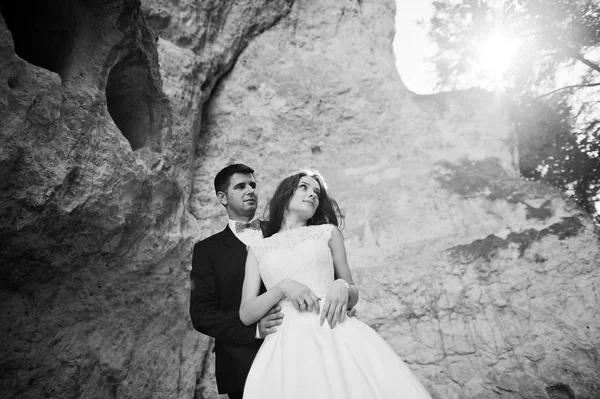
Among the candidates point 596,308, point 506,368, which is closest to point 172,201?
point 506,368

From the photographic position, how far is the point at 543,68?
834cm

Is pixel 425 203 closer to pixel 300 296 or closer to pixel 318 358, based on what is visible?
pixel 300 296

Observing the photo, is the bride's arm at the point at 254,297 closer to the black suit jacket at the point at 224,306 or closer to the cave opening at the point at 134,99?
the black suit jacket at the point at 224,306

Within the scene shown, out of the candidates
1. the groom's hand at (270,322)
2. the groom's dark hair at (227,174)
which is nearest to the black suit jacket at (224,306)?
the groom's hand at (270,322)

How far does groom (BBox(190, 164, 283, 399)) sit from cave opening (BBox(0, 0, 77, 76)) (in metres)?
1.62

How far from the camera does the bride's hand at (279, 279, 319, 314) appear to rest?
2.00 m

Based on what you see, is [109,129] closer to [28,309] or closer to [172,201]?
[172,201]

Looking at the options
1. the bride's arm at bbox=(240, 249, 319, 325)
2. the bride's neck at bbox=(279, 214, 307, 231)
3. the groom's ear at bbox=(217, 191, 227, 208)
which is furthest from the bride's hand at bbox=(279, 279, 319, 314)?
the groom's ear at bbox=(217, 191, 227, 208)

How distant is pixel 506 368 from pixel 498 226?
1647 millimetres

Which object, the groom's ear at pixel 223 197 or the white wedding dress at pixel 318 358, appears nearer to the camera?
the white wedding dress at pixel 318 358

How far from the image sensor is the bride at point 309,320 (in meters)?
1.72

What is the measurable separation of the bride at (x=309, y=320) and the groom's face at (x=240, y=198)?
0.37m

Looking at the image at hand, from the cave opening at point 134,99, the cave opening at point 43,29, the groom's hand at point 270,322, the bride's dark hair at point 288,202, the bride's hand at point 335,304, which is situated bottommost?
the groom's hand at point 270,322

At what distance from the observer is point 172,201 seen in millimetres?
4004
